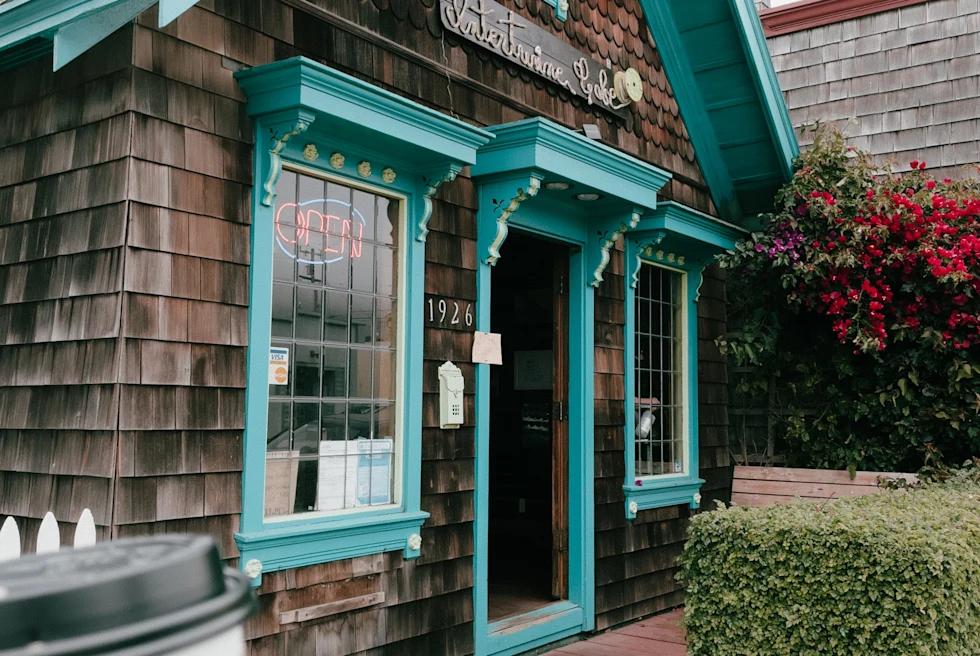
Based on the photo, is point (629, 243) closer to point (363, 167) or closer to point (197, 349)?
point (363, 167)

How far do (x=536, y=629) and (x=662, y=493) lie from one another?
1558 mm

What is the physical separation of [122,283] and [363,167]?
127 cm

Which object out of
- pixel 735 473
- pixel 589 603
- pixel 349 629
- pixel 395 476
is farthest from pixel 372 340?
pixel 735 473

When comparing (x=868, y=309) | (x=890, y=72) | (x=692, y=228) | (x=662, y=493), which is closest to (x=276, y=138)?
(x=692, y=228)

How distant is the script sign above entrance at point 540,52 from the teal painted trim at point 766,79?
32.4 inches

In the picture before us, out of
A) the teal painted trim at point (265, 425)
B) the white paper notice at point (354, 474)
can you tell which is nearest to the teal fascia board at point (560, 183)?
the teal painted trim at point (265, 425)

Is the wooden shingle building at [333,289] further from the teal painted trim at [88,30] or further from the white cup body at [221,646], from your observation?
the white cup body at [221,646]

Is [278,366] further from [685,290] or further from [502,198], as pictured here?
[685,290]

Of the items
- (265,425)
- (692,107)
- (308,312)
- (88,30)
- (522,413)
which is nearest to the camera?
(88,30)

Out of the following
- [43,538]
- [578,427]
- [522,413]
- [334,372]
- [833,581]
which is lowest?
[833,581]

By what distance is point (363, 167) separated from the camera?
13.3ft

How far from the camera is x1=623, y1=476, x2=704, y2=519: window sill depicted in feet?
19.2

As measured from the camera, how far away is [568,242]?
18.1 ft

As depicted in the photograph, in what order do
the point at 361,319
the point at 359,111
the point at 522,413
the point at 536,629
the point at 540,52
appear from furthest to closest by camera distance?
the point at 522,413 < the point at 540,52 < the point at 536,629 < the point at 361,319 < the point at 359,111
